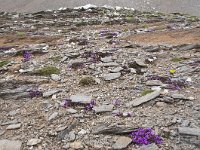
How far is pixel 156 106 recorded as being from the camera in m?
13.7

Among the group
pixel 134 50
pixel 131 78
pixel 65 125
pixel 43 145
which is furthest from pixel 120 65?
pixel 43 145

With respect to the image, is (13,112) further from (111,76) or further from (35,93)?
(111,76)

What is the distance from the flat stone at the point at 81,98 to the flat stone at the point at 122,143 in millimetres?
3255

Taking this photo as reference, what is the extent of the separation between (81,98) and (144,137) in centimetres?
422

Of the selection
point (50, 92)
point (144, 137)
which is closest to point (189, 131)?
point (144, 137)

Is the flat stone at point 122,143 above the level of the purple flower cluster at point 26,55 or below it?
below

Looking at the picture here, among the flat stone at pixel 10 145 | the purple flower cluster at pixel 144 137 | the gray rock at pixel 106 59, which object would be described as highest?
the gray rock at pixel 106 59

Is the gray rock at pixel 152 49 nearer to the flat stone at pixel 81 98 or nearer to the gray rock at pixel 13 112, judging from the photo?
the flat stone at pixel 81 98

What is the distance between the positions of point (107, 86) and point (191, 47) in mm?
9097

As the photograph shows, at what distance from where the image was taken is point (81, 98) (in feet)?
48.5

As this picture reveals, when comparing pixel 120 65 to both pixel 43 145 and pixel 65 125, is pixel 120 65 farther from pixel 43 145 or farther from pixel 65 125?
pixel 43 145

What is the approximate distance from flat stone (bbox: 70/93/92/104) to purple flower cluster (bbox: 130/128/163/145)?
333 centimetres

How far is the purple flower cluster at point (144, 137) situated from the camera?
11.1m

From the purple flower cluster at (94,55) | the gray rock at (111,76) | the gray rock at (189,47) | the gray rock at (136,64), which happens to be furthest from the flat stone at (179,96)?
the gray rock at (189,47)
